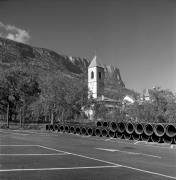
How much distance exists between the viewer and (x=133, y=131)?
18359 millimetres

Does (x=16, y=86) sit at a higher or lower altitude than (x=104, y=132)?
higher

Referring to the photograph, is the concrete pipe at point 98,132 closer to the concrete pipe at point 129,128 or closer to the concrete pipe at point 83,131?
the concrete pipe at point 83,131

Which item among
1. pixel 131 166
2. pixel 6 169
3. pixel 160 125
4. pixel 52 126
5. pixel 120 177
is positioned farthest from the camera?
pixel 52 126

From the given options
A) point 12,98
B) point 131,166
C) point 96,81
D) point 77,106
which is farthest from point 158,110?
point 96,81

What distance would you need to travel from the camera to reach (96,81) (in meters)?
103

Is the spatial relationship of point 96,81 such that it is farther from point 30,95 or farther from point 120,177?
point 120,177

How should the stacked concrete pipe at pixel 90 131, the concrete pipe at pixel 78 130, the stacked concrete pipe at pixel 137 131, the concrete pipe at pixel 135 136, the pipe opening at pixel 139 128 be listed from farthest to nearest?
the concrete pipe at pixel 78 130 → the stacked concrete pipe at pixel 90 131 → the concrete pipe at pixel 135 136 → the pipe opening at pixel 139 128 → the stacked concrete pipe at pixel 137 131

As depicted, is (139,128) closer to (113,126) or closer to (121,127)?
(121,127)

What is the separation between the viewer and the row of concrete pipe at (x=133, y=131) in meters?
16.2

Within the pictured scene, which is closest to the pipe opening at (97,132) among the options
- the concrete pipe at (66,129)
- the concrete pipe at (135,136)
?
the concrete pipe at (135,136)

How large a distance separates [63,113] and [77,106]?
338 cm

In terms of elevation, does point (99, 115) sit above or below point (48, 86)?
below

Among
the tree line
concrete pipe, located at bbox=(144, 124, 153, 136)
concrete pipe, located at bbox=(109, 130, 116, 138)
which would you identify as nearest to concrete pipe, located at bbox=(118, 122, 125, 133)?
concrete pipe, located at bbox=(109, 130, 116, 138)

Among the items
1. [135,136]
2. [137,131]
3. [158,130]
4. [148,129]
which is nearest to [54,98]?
[135,136]
